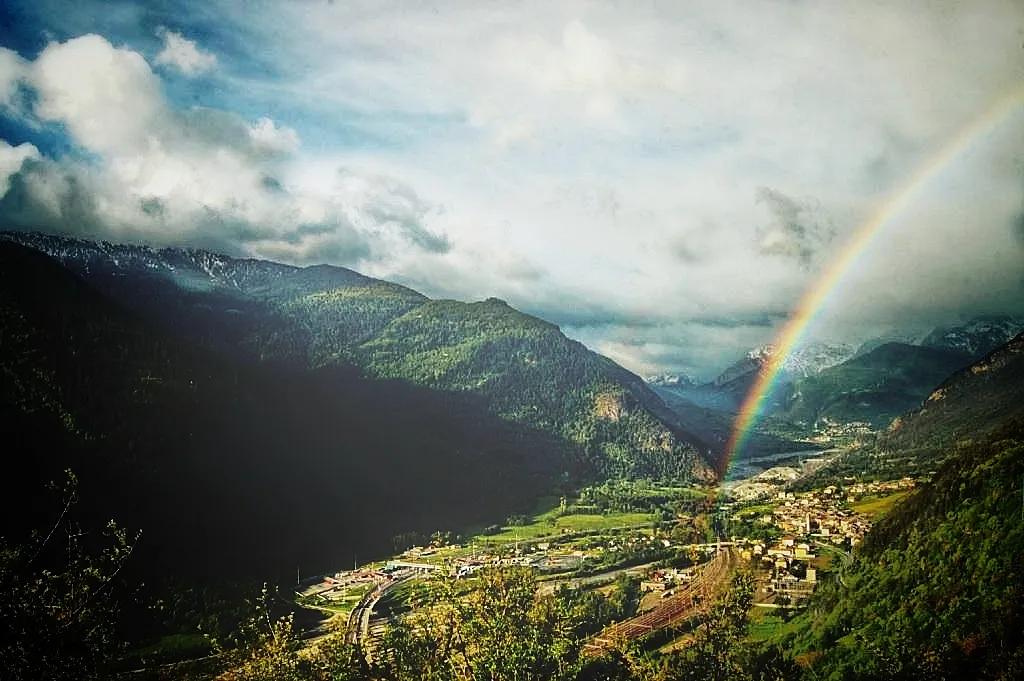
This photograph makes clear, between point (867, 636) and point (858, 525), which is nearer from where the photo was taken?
point (867, 636)

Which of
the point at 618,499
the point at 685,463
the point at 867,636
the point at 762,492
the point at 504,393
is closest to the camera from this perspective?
the point at 867,636

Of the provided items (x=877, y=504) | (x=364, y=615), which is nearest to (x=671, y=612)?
(x=364, y=615)

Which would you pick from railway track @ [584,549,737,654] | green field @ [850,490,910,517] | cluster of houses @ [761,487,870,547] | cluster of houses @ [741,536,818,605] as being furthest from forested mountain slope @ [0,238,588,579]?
green field @ [850,490,910,517]

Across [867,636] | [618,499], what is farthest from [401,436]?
[867,636]

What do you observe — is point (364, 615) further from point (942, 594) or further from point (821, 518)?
point (821, 518)

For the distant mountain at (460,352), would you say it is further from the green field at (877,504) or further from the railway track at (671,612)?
the railway track at (671,612)

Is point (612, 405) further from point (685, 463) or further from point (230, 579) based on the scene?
point (230, 579)
